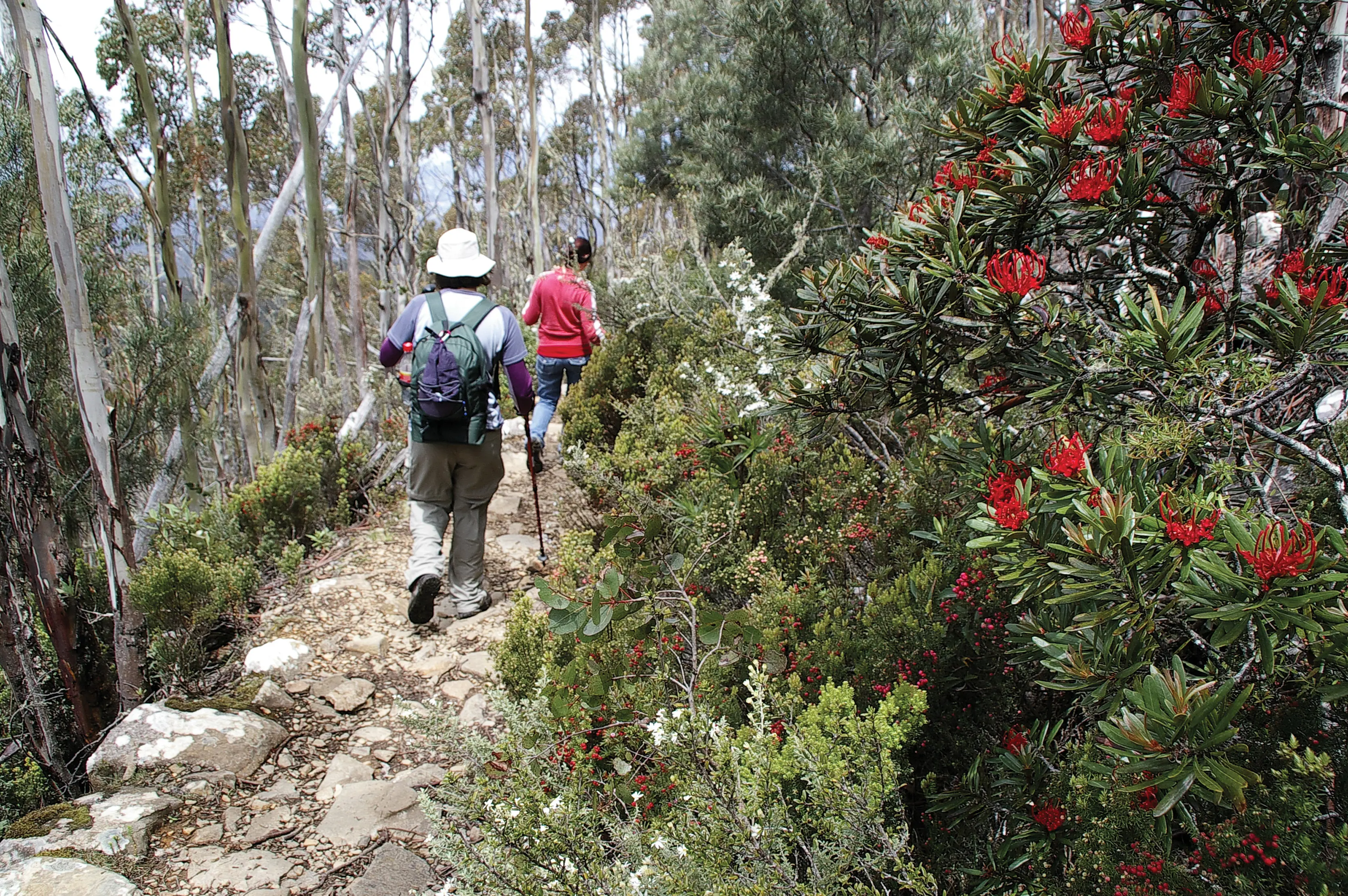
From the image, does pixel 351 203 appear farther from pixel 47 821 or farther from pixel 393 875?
pixel 393 875

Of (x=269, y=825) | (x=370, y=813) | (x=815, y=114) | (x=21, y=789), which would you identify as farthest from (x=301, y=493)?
(x=815, y=114)

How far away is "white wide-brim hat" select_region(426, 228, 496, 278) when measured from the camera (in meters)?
3.83

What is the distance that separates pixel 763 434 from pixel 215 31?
335 centimetres

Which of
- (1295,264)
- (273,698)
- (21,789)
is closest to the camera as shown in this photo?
(1295,264)

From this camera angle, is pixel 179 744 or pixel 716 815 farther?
pixel 179 744

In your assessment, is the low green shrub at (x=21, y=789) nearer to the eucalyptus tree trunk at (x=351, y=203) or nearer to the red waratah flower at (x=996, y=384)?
the red waratah flower at (x=996, y=384)

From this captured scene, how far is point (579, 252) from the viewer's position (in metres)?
6.05

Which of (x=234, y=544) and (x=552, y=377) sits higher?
(x=552, y=377)

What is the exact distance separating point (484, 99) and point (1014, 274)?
32.5ft

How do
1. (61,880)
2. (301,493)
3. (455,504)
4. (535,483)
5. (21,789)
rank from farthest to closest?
(301,493) → (535,483) → (455,504) → (21,789) → (61,880)

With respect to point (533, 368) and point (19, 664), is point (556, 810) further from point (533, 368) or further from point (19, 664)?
point (533, 368)

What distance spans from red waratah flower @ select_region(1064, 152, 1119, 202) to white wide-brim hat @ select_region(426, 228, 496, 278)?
279cm

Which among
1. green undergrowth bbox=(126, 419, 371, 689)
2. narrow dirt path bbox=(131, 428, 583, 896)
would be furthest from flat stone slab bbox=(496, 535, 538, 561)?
green undergrowth bbox=(126, 419, 371, 689)

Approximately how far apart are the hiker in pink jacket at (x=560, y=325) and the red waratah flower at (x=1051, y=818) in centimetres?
444
